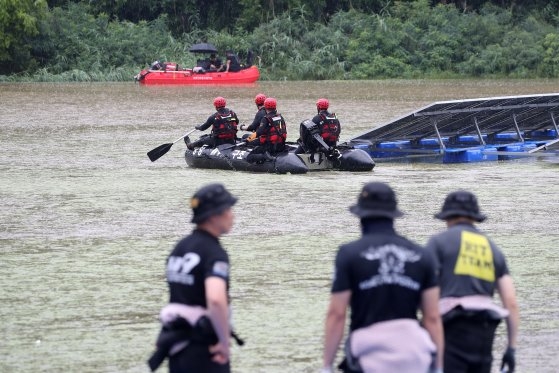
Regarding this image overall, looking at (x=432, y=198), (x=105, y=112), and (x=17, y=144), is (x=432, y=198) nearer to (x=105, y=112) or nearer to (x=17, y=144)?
(x=17, y=144)

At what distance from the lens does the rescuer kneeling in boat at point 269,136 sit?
821 inches

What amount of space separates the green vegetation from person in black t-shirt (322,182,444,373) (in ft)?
166

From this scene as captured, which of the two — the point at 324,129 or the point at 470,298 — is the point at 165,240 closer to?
the point at 324,129

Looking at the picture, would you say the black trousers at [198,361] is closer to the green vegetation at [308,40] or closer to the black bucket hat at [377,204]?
the black bucket hat at [377,204]

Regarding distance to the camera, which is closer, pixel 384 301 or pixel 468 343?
pixel 384 301

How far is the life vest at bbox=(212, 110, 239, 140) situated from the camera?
861 inches

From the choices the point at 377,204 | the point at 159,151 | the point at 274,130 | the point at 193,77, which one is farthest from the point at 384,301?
the point at 193,77

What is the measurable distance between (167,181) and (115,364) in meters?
12.0

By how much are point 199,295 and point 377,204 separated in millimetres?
877

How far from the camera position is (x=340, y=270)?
5379mm

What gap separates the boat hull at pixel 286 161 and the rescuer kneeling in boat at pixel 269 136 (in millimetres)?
127

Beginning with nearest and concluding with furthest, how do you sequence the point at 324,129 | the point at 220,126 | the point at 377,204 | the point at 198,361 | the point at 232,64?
the point at 377,204 < the point at 198,361 < the point at 324,129 < the point at 220,126 < the point at 232,64

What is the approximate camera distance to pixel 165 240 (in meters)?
14.0

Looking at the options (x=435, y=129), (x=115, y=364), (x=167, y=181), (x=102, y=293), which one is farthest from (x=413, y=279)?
(x=435, y=129)
